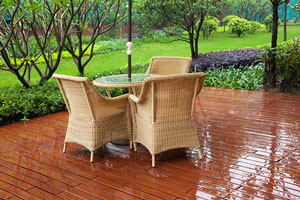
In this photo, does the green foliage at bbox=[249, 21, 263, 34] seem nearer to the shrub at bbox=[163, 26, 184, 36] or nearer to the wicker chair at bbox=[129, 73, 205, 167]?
the shrub at bbox=[163, 26, 184, 36]

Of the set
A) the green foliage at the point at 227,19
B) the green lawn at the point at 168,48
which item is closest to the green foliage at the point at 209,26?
the green lawn at the point at 168,48

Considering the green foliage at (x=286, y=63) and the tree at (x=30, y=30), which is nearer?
the tree at (x=30, y=30)

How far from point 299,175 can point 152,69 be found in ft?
8.01

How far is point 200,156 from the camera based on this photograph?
3172mm

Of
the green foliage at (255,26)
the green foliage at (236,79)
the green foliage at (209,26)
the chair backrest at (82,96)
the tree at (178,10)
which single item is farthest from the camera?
the green foliage at (255,26)

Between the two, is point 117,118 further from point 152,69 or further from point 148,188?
point 152,69

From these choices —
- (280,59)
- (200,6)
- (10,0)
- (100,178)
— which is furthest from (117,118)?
(200,6)

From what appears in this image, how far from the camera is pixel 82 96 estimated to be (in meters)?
3.12

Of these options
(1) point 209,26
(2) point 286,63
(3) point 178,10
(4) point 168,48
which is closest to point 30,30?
(3) point 178,10

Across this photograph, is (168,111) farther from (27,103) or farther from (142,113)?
(27,103)

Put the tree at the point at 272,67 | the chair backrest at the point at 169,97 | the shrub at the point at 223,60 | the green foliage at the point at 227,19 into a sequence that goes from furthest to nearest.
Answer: the green foliage at the point at 227,19
the shrub at the point at 223,60
the tree at the point at 272,67
the chair backrest at the point at 169,97

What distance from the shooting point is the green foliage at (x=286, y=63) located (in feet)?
19.4

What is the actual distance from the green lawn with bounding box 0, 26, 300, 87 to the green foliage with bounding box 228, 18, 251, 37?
0.23 meters

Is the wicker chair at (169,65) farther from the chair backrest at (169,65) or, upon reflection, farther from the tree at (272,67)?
the tree at (272,67)
